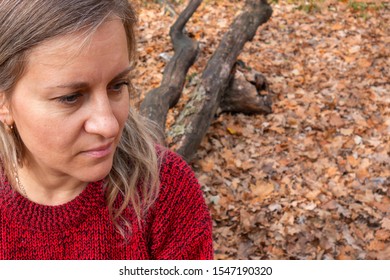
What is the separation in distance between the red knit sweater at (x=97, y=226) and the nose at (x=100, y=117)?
566 millimetres

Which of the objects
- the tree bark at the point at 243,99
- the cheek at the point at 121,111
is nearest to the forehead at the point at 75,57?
the cheek at the point at 121,111

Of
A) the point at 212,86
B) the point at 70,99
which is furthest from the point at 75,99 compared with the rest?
the point at 212,86

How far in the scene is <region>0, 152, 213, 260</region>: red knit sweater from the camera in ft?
7.00

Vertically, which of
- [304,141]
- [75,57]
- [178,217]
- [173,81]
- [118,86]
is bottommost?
[304,141]

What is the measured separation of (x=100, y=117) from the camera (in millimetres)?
1628

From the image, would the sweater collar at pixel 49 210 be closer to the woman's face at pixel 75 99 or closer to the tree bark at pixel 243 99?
the woman's face at pixel 75 99

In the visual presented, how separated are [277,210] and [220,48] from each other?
2193mm

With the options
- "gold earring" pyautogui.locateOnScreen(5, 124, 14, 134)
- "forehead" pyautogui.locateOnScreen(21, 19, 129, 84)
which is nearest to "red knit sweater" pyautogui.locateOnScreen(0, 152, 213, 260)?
"gold earring" pyautogui.locateOnScreen(5, 124, 14, 134)

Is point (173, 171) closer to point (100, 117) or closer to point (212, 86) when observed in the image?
point (100, 117)

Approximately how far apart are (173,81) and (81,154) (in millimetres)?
3274

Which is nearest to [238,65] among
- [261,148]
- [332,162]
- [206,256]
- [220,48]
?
[220,48]

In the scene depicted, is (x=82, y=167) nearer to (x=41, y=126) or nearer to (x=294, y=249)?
(x=41, y=126)

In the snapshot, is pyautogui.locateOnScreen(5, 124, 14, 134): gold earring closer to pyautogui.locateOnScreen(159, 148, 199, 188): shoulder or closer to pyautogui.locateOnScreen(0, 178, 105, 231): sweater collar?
pyautogui.locateOnScreen(0, 178, 105, 231): sweater collar

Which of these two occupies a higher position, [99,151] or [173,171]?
[99,151]
